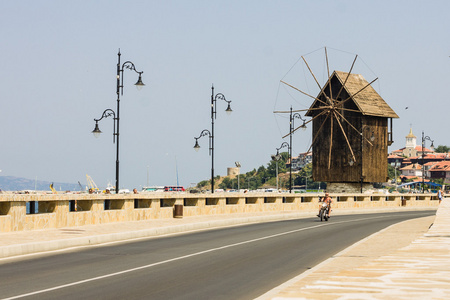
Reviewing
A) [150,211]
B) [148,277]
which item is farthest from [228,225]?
[148,277]

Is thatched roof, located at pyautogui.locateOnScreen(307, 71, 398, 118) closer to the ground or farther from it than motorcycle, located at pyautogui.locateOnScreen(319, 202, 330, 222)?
farther from it

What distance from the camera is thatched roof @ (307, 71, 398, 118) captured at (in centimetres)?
8044

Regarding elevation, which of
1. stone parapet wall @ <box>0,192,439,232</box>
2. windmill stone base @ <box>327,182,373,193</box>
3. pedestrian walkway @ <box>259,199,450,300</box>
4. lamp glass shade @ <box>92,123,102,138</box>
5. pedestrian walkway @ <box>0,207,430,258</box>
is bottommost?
pedestrian walkway @ <box>0,207,430,258</box>

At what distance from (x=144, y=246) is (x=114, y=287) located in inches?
352

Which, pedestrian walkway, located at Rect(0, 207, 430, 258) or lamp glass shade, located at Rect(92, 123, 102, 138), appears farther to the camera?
lamp glass shade, located at Rect(92, 123, 102, 138)

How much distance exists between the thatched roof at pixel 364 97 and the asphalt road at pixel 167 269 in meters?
58.9

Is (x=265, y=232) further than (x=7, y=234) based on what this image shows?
Yes

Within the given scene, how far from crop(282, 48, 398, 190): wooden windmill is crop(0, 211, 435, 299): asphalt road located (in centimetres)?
5653

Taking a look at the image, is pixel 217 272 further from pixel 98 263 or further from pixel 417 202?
pixel 417 202

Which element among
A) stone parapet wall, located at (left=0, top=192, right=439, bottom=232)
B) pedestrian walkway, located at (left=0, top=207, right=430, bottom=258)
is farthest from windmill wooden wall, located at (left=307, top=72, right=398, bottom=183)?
pedestrian walkway, located at (left=0, top=207, right=430, bottom=258)

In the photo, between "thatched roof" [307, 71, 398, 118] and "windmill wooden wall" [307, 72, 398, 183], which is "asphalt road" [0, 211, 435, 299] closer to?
"windmill wooden wall" [307, 72, 398, 183]

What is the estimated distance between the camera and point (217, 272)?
562 inches

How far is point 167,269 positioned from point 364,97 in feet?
233

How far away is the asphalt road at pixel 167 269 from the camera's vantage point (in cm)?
1140
